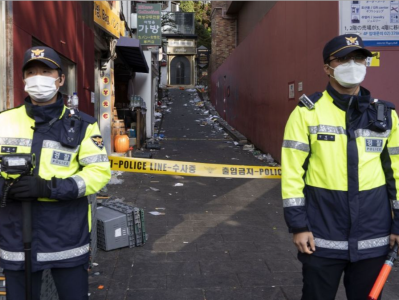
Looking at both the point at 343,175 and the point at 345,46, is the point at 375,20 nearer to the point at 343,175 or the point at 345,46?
the point at 345,46

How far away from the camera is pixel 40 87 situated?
2338 mm

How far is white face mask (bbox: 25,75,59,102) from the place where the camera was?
234cm

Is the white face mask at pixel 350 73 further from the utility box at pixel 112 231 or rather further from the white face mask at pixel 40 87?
the utility box at pixel 112 231

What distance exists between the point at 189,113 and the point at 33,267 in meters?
23.4

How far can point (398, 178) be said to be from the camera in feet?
7.77

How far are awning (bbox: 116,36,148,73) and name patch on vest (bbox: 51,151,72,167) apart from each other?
31.4 ft

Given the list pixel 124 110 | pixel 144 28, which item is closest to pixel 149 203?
pixel 124 110

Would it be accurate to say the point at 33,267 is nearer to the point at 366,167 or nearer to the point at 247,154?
the point at 366,167

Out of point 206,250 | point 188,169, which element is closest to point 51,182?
point 206,250

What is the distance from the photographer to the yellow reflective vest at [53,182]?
223cm

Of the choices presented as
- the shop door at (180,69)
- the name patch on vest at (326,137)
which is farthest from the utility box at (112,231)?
the shop door at (180,69)

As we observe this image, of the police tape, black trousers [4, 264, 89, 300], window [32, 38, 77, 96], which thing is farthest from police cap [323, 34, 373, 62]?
window [32, 38, 77, 96]

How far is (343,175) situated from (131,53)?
10917mm

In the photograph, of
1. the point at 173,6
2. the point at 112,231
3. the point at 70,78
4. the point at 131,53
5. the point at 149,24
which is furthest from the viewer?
the point at 173,6
